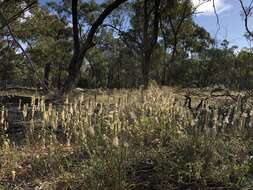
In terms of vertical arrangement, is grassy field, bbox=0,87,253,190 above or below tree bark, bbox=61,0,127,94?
below

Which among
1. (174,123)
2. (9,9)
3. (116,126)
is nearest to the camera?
(116,126)

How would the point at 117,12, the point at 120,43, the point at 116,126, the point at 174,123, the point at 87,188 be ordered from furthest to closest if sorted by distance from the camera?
the point at 120,43 < the point at 117,12 < the point at 174,123 < the point at 116,126 < the point at 87,188

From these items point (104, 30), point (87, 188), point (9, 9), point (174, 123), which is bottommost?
point (87, 188)

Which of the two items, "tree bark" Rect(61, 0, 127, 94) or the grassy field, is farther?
"tree bark" Rect(61, 0, 127, 94)

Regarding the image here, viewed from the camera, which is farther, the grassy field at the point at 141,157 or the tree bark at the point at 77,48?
the tree bark at the point at 77,48

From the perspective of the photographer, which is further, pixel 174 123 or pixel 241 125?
pixel 174 123

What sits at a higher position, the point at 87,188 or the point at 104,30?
the point at 104,30

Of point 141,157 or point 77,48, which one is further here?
point 77,48

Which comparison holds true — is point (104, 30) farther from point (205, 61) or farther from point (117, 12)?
point (205, 61)

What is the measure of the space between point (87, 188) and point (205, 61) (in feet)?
153

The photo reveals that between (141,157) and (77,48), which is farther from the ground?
(77,48)

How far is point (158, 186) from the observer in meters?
3.93

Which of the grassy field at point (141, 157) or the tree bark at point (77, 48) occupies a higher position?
the tree bark at point (77, 48)

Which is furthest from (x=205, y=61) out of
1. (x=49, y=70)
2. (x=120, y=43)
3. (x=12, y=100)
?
(x=12, y=100)
